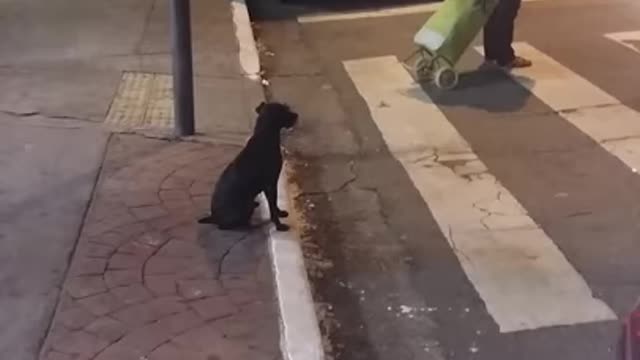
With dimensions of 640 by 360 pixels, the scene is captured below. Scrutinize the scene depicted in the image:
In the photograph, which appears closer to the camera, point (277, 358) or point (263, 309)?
point (277, 358)

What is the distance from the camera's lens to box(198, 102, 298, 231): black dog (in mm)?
5246

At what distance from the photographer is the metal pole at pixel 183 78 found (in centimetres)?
670

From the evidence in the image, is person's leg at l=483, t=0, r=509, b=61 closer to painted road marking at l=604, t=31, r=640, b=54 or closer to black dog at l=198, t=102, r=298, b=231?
painted road marking at l=604, t=31, r=640, b=54

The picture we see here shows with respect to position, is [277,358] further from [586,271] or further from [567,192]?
[567,192]

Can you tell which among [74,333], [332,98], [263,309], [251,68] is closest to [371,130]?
[332,98]

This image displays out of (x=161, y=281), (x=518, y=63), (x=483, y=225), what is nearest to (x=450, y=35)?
(x=518, y=63)

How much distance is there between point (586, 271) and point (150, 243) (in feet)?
7.06

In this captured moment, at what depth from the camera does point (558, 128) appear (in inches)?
281

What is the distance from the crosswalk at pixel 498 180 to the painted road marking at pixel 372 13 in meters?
1.80

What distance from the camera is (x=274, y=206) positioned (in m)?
5.32

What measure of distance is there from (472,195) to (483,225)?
443 millimetres

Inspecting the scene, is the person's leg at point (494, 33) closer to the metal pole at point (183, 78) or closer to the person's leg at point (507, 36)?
the person's leg at point (507, 36)

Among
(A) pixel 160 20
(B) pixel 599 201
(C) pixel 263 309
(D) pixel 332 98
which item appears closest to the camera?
(C) pixel 263 309

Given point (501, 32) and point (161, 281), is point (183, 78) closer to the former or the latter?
point (161, 281)
